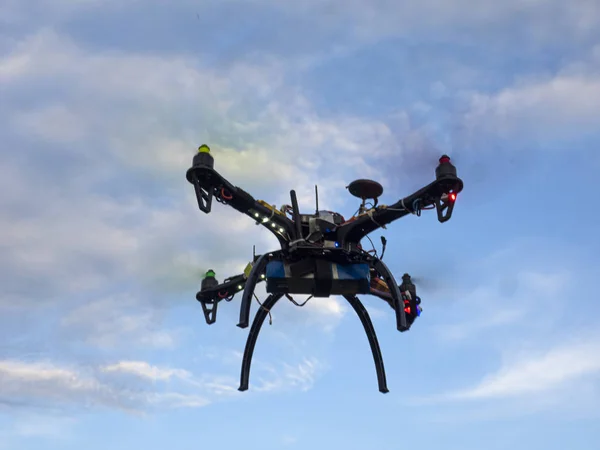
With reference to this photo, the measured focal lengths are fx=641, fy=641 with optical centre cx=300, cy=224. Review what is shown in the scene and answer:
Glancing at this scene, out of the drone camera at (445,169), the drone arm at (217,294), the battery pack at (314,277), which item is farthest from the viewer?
the drone arm at (217,294)

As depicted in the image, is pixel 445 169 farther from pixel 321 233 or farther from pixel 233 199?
pixel 233 199

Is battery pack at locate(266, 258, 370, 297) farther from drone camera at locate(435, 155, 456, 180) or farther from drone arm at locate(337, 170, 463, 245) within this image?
drone camera at locate(435, 155, 456, 180)

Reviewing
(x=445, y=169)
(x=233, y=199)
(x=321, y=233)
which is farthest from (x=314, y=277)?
(x=445, y=169)

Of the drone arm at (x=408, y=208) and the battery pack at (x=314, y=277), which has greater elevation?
the drone arm at (x=408, y=208)

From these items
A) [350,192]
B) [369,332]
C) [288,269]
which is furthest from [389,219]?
[369,332]

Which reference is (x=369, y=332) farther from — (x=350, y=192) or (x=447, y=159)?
(x=447, y=159)

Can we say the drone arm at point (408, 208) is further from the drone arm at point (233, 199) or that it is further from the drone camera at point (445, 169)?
the drone arm at point (233, 199)

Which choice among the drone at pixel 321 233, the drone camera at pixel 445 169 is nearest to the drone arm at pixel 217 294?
the drone at pixel 321 233

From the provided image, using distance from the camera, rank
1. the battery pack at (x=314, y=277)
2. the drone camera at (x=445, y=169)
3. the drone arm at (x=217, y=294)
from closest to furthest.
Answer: the drone camera at (x=445, y=169), the battery pack at (x=314, y=277), the drone arm at (x=217, y=294)
